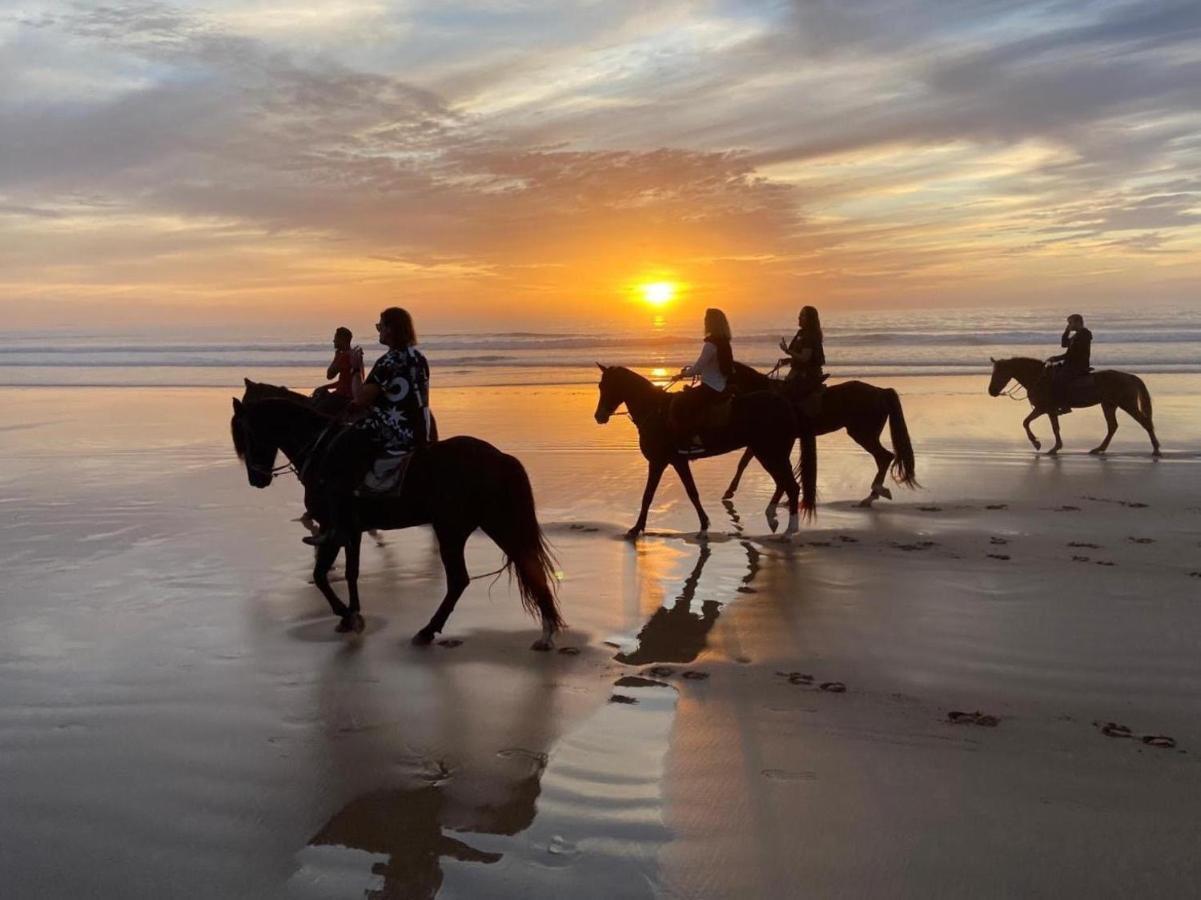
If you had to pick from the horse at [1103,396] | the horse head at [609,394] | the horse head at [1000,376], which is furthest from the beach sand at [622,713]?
the horse head at [1000,376]

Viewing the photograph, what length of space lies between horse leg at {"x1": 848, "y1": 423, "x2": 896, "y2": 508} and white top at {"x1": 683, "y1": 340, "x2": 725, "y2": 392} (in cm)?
228

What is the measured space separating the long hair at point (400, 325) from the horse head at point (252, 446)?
125cm

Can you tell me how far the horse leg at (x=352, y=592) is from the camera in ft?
19.0

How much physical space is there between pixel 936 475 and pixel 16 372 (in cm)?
3380

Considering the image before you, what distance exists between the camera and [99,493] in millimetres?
10281

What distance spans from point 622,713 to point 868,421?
23.8ft

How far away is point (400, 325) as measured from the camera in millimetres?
5805

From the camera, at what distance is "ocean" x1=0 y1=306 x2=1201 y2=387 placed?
28.9 metres

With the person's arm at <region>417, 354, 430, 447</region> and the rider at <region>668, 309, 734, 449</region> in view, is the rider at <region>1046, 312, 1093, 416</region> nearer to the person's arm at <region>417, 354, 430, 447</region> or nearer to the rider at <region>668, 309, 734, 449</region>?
the rider at <region>668, 309, 734, 449</region>

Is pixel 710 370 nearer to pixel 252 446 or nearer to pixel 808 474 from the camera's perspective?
pixel 808 474

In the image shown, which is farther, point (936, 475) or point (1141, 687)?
point (936, 475)

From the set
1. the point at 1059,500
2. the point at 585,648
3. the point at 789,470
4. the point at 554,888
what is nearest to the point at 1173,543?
the point at 1059,500

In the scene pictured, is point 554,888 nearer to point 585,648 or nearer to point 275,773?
point 275,773

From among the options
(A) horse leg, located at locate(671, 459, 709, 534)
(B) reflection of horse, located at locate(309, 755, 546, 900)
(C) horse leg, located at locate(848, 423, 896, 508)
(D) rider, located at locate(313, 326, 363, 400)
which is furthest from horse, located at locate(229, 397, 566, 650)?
(C) horse leg, located at locate(848, 423, 896, 508)
